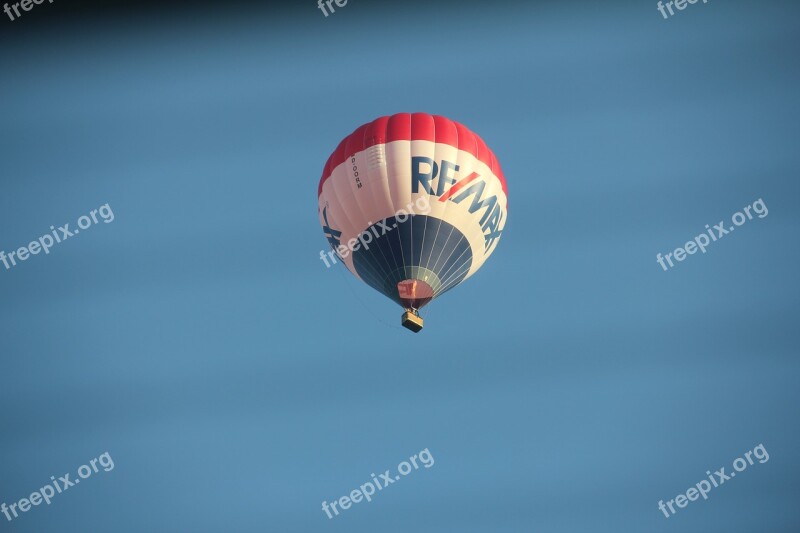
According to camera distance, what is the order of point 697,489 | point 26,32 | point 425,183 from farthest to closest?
point 697,489 → point 425,183 → point 26,32

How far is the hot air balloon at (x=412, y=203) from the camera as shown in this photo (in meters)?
17.8

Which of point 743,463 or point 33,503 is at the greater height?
point 33,503

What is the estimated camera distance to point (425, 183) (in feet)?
58.2

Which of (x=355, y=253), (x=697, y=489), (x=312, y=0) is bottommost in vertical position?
(x=697, y=489)

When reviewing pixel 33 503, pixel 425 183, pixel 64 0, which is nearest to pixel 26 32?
pixel 64 0

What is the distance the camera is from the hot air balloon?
58.4ft

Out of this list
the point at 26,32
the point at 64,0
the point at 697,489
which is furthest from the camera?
the point at 697,489

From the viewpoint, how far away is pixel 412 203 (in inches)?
698

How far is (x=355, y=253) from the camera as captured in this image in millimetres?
18500

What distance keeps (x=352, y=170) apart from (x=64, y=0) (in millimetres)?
13209

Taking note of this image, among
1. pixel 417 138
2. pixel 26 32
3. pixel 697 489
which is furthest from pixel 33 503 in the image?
pixel 26 32

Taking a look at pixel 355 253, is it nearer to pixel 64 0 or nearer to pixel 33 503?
pixel 33 503

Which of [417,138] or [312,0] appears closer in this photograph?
[312,0]

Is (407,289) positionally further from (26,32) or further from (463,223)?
(26,32)
